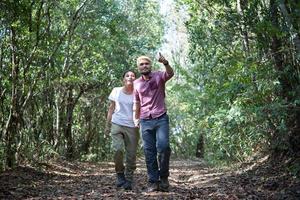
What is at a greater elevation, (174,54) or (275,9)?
(174,54)

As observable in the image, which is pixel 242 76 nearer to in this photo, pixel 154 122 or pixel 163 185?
pixel 154 122

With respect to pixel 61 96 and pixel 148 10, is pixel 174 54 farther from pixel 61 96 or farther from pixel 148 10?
pixel 61 96

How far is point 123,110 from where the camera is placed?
8047mm

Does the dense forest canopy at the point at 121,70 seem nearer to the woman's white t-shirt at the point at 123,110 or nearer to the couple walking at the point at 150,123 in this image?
the couple walking at the point at 150,123

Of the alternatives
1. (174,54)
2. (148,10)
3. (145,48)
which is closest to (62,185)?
(145,48)

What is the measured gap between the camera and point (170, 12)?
3334 cm

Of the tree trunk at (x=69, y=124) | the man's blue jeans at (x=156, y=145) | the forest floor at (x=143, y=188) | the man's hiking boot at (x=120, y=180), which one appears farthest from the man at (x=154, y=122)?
the tree trunk at (x=69, y=124)

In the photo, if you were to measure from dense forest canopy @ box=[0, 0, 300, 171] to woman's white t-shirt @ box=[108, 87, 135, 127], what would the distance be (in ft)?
6.40

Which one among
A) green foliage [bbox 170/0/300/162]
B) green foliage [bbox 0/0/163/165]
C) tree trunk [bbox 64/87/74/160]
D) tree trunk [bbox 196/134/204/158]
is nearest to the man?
green foliage [bbox 170/0/300/162]

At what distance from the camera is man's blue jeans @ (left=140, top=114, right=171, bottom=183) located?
7.23 meters

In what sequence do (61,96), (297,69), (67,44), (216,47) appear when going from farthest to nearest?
(61,96) → (67,44) → (216,47) → (297,69)

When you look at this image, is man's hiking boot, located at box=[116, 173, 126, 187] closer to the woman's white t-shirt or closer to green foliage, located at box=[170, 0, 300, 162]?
the woman's white t-shirt

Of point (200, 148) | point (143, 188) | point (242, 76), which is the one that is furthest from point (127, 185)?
point (200, 148)

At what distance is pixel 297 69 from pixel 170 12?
26.2m
